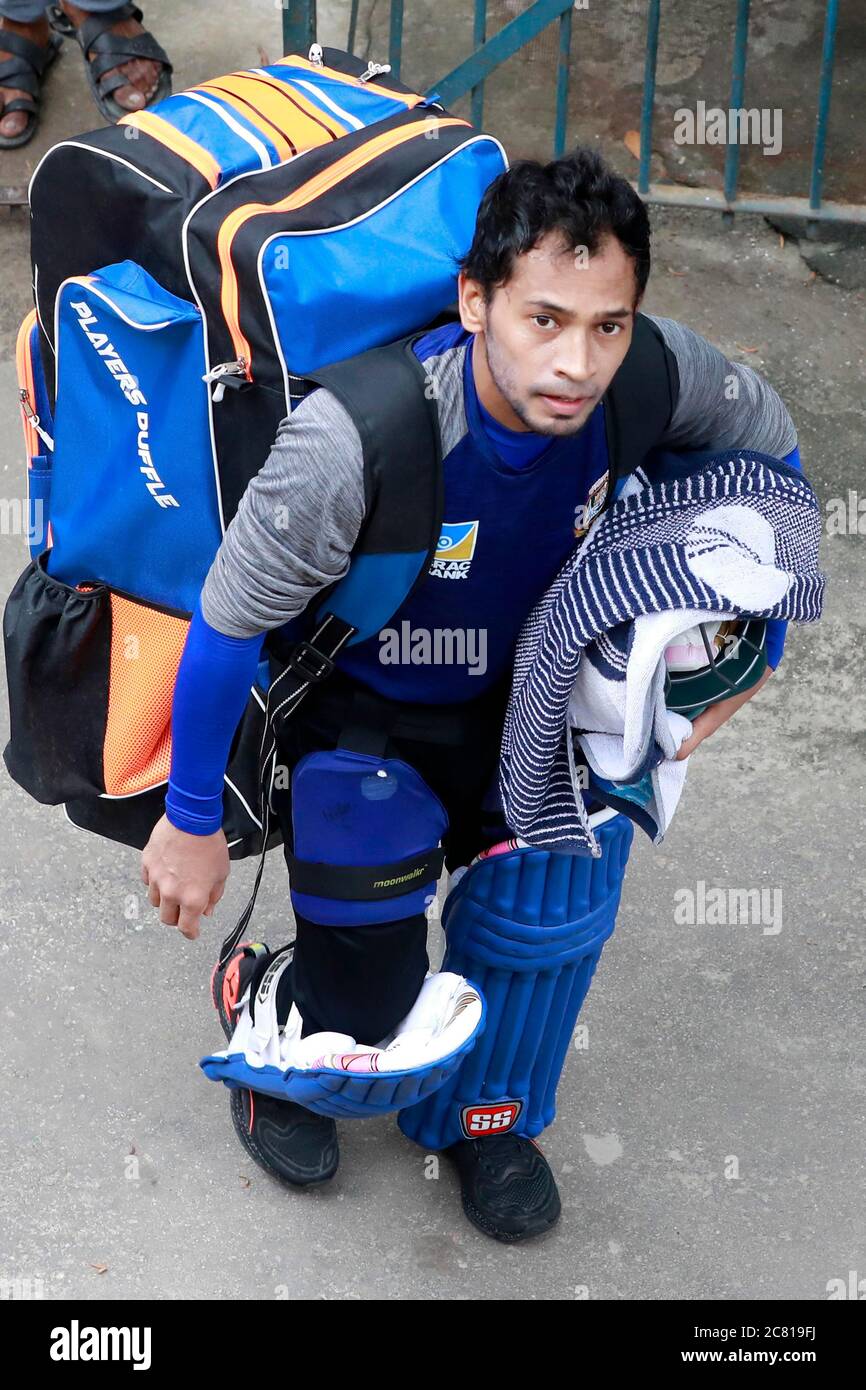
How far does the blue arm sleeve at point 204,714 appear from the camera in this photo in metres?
2.22

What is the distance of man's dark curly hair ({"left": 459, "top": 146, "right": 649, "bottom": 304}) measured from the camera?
2104 millimetres

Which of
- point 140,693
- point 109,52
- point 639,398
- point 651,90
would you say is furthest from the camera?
point 109,52

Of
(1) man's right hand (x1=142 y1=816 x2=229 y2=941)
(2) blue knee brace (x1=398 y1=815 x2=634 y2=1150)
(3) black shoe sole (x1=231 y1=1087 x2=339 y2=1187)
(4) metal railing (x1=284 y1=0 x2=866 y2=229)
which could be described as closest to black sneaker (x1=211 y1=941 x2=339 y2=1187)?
(3) black shoe sole (x1=231 y1=1087 x2=339 y2=1187)

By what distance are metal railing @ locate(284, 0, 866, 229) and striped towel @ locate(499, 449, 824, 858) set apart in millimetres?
2486

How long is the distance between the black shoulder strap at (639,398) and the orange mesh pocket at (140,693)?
2.29ft

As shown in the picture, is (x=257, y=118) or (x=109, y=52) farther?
(x=109, y=52)

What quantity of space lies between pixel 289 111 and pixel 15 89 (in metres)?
2.74

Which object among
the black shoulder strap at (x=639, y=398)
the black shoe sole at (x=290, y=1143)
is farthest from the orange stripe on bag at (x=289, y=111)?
the black shoe sole at (x=290, y=1143)

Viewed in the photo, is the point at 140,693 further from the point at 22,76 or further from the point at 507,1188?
the point at 22,76

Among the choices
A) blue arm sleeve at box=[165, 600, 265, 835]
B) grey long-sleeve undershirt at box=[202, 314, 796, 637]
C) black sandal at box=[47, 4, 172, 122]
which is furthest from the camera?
black sandal at box=[47, 4, 172, 122]

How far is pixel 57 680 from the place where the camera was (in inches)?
104

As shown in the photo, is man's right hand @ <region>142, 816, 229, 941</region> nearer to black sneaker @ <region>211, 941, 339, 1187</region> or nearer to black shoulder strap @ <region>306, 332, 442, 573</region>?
black sneaker @ <region>211, 941, 339, 1187</region>

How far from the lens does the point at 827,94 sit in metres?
4.64

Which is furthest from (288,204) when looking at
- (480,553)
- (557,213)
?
(480,553)
